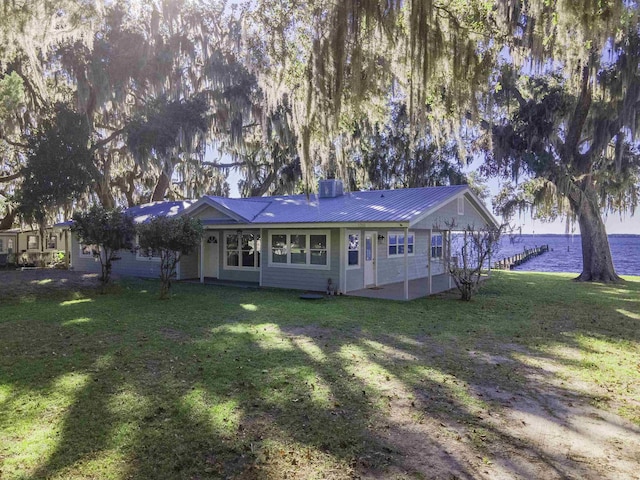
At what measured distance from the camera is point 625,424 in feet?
13.1

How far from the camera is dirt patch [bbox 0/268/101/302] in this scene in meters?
11.5

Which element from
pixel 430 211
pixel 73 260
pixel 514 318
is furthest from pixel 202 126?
pixel 514 318

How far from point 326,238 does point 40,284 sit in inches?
342

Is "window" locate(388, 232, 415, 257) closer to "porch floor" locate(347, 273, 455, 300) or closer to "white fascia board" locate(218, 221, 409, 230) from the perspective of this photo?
"porch floor" locate(347, 273, 455, 300)

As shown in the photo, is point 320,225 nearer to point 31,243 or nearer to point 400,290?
point 400,290

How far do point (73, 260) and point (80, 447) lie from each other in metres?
18.2

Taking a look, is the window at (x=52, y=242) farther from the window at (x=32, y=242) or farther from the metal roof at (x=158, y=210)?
the metal roof at (x=158, y=210)

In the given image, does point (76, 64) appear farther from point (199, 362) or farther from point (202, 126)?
point (199, 362)

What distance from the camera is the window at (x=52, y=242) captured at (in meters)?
26.0

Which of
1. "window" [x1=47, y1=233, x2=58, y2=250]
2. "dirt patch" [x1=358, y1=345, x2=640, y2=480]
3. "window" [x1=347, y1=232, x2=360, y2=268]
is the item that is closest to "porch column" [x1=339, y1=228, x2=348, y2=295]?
"window" [x1=347, y1=232, x2=360, y2=268]

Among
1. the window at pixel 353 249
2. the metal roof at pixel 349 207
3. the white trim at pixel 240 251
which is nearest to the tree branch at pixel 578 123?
the metal roof at pixel 349 207

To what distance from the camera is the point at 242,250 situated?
49.6 feet

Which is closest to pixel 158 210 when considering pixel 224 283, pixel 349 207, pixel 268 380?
pixel 224 283

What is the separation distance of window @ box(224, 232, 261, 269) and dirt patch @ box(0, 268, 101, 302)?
4342 mm
